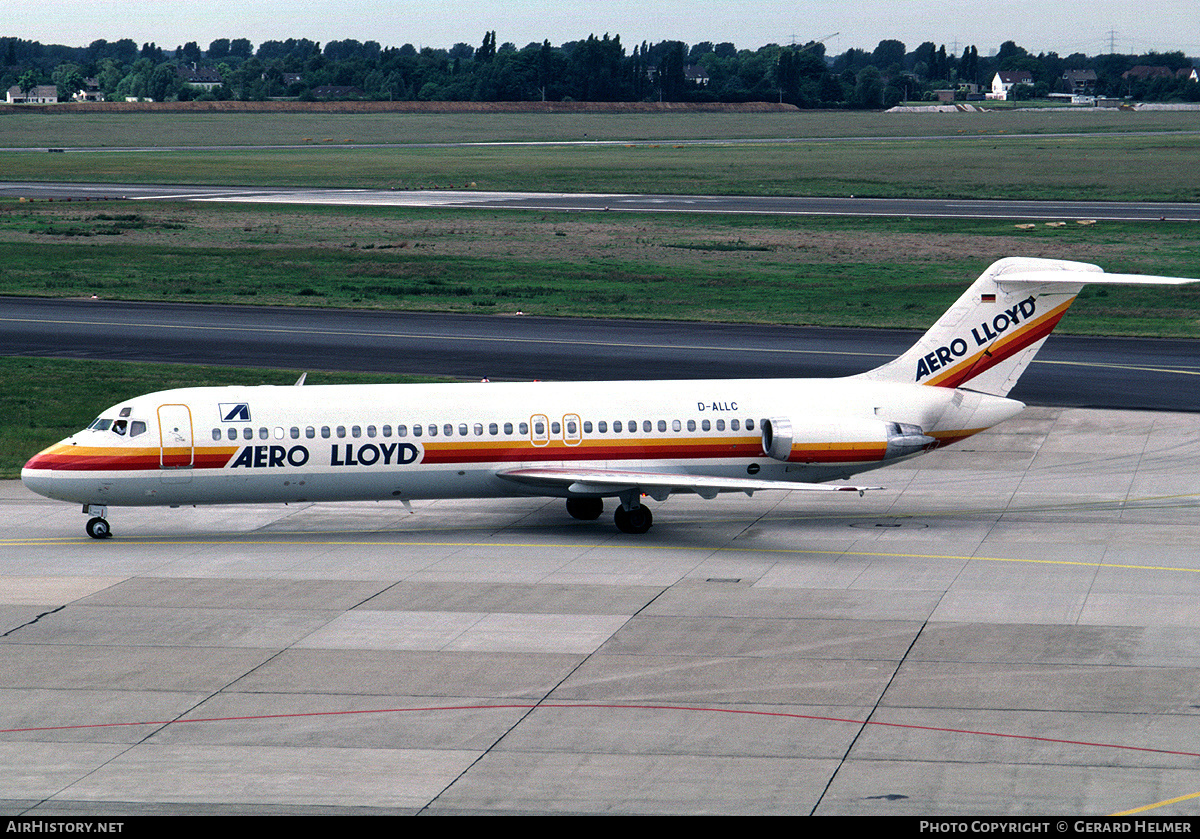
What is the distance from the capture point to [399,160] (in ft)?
500

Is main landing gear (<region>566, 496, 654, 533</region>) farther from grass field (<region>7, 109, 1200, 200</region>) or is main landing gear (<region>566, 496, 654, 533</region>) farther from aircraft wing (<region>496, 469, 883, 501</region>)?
grass field (<region>7, 109, 1200, 200</region>)

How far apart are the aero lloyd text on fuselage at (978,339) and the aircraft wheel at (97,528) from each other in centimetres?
2080

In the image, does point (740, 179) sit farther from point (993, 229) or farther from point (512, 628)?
point (512, 628)

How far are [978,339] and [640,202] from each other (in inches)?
2977

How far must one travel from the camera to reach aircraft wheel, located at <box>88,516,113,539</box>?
34375 millimetres

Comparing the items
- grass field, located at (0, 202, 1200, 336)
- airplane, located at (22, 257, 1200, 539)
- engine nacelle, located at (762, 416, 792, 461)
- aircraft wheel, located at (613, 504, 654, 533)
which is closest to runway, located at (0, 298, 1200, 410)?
grass field, located at (0, 202, 1200, 336)

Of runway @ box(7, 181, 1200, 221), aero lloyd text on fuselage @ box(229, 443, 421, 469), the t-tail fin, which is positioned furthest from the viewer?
runway @ box(7, 181, 1200, 221)

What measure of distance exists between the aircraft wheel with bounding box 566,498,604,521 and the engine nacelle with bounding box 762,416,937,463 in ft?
14.9

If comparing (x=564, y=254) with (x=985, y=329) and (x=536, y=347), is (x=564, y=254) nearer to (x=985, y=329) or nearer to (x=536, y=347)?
(x=536, y=347)

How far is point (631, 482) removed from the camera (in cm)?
3350

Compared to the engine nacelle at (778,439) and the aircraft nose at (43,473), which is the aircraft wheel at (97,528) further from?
the engine nacelle at (778,439)

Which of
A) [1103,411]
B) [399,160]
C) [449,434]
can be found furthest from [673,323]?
[399,160]

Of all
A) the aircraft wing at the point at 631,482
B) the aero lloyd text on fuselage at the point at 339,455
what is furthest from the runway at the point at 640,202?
the aero lloyd text on fuselage at the point at 339,455

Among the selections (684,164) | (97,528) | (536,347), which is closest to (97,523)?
(97,528)
